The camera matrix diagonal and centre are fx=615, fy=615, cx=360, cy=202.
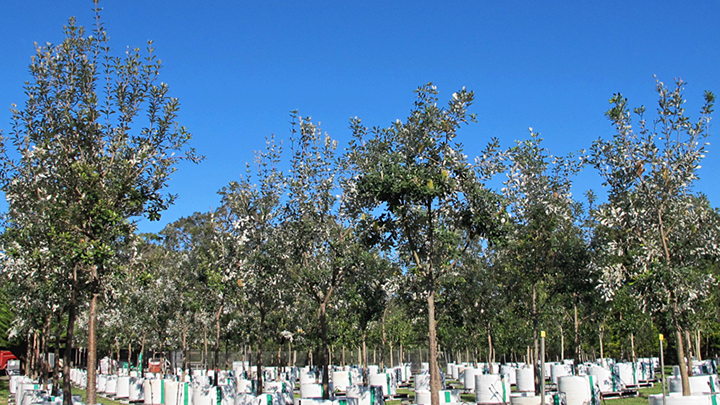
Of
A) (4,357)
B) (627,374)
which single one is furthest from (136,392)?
(4,357)

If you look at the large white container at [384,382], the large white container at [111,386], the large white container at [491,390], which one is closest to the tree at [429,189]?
the large white container at [491,390]

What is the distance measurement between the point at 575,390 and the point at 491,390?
3.86 metres

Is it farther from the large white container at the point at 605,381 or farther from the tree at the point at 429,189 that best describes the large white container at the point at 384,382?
the tree at the point at 429,189

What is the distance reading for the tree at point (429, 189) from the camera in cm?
1340

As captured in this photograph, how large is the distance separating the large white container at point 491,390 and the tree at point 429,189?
7.76 metres

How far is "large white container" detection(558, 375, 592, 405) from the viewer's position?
17516 millimetres

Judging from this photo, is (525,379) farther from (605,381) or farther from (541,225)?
(541,225)

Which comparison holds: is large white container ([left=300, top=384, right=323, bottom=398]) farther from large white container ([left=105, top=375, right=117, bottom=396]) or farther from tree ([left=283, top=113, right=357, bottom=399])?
large white container ([left=105, top=375, right=117, bottom=396])

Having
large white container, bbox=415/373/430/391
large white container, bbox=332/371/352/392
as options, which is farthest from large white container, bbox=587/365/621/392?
large white container, bbox=332/371/352/392

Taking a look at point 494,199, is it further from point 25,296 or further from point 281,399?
point 25,296

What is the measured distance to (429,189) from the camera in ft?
42.8

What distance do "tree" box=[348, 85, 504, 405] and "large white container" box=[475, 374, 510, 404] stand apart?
7756 millimetres

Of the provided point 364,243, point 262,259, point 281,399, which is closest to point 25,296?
point 262,259

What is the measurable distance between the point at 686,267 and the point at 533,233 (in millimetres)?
5935
